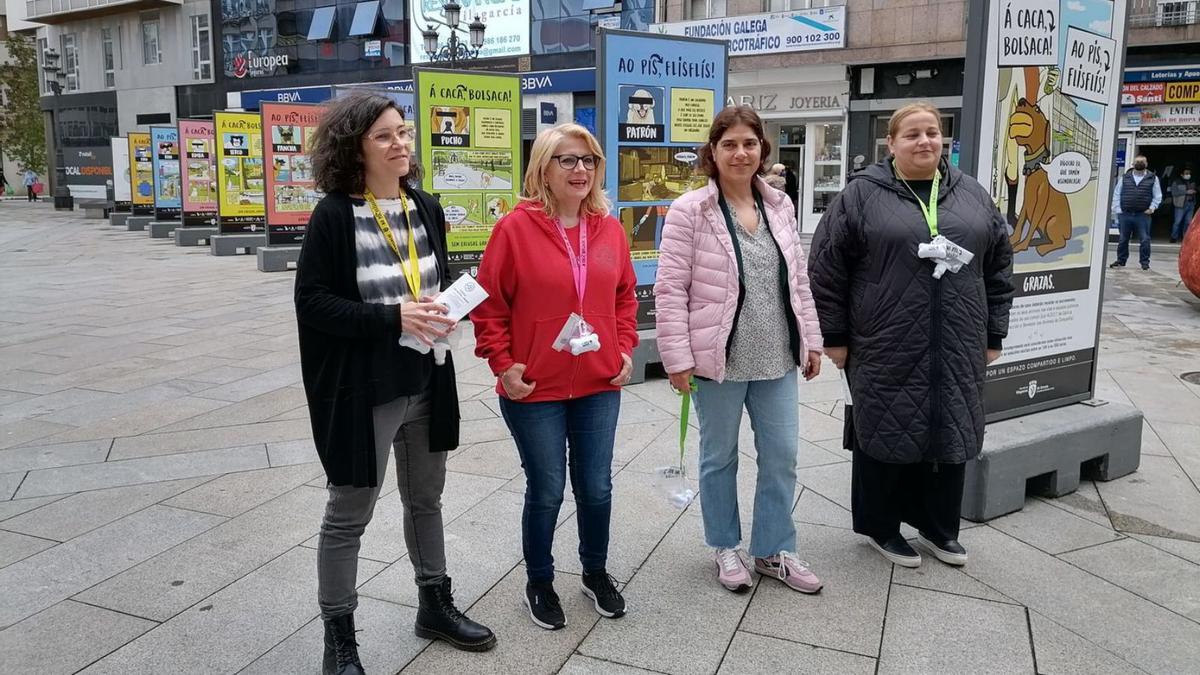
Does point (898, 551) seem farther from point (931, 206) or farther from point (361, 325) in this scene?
point (361, 325)

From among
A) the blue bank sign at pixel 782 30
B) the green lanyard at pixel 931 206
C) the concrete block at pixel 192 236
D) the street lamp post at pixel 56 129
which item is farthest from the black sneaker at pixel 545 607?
the street lamp post at pixel 56 129

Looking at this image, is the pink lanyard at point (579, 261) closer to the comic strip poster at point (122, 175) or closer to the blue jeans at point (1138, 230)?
the blue jeans at point (1138, 230)

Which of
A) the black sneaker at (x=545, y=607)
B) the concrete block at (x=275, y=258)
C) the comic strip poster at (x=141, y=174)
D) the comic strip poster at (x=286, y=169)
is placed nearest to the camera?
the black sneaker at (x=545, y=607)

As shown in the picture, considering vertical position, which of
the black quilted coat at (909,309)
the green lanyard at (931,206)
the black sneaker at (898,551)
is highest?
the green lanyard at (931,206)

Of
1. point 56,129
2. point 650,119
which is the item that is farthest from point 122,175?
point 650,119

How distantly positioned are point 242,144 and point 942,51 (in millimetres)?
14259

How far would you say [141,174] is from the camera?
2438 cm

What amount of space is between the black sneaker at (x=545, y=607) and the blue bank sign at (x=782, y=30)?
19305mm

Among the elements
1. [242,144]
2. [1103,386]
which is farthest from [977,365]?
[242,144]

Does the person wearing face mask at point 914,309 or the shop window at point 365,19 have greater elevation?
the shop window at point 365,19

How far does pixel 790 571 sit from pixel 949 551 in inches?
27.7

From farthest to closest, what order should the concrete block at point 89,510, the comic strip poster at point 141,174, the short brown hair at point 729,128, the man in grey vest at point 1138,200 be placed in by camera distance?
the comic strip poster at point 141,174 → the man in grey vest at point 1138,200 → the concrete block at point 89,510 → the short brown hair at point 729,128

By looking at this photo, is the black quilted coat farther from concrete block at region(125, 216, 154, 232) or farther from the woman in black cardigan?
concrete block at region(125, 216, 154, 232)

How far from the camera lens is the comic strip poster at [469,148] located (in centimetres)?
881
